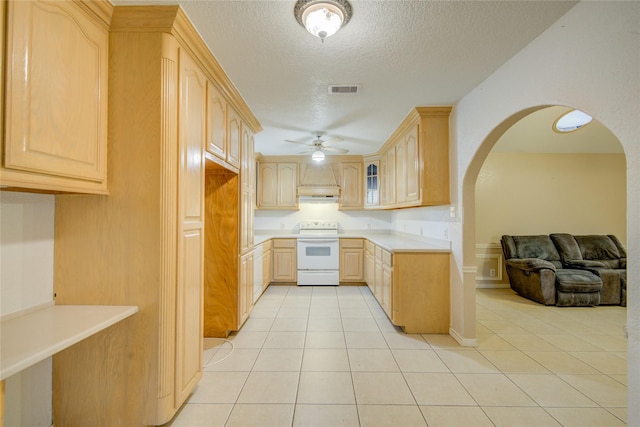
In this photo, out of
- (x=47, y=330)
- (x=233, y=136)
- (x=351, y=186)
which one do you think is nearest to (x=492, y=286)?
(x=351, y=186)

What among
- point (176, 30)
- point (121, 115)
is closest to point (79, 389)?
point (121, 115)

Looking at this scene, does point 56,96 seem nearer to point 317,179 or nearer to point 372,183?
point 317,179

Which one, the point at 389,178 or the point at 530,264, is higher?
the point at 389,178

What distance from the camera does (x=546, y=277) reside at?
3.59m

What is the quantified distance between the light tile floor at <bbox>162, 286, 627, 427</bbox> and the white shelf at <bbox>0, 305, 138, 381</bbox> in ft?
2.78

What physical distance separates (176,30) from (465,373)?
3.19 meters

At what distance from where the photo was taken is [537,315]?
3.30m

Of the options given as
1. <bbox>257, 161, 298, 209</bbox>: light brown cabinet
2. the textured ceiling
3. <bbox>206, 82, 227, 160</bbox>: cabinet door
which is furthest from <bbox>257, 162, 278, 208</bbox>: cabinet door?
<bbox>206, 82, 227, 160</bbox>: cabinet door

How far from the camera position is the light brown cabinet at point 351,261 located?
4.69m

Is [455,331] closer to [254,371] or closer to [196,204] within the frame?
[254,371]

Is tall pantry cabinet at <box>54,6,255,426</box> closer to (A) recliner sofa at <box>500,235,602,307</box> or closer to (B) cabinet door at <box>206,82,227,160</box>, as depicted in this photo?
(B) cabinet door at <box>206,82,227,160</box>

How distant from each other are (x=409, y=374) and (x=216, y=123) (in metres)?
2.57

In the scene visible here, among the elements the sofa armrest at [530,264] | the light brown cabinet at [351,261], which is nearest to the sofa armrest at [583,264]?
the sofa armrest at [530,264]

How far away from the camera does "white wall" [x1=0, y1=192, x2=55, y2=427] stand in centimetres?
122
